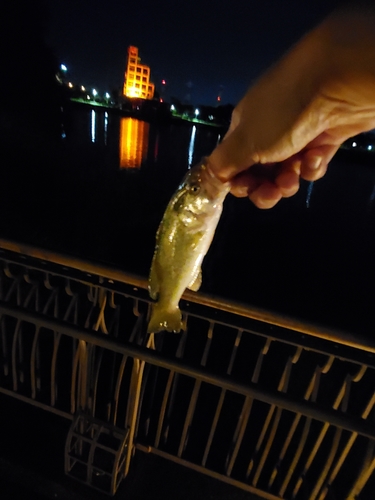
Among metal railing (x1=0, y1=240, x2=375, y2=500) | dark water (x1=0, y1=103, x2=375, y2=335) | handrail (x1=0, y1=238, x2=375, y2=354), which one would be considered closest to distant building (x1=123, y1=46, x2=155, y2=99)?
dark water (x1=0, y1=103, x2=375, y2=335)

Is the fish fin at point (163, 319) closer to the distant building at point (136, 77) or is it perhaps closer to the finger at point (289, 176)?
the finger at point (289, 176)

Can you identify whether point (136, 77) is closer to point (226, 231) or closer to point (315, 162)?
point (226, 231)

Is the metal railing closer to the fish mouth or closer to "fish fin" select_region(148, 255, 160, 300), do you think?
"fish fin" select_region(148, 255, 160, 300)

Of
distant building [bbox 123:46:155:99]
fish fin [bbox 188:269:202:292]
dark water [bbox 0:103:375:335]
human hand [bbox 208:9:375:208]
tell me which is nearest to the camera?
human hand [bbox 208:9:375:208]

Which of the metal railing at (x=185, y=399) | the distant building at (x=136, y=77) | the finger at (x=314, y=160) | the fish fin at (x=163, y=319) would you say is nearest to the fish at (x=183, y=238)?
the fish fin at (x=163, y=319)

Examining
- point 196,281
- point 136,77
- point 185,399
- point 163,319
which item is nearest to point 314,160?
point 196,281

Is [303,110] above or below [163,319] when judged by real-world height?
above
